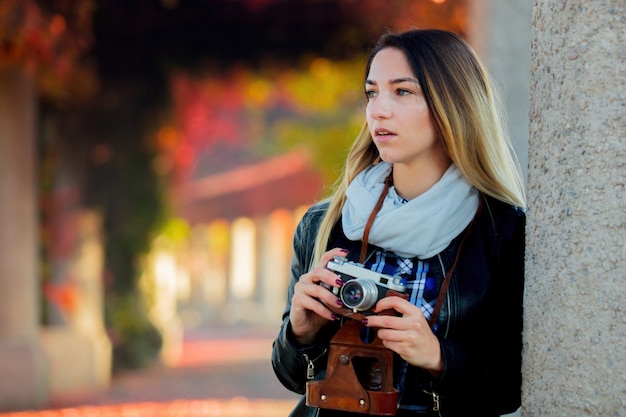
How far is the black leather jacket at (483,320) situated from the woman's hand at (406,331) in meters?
0.05

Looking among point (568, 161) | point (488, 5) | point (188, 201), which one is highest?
point (488, 5)

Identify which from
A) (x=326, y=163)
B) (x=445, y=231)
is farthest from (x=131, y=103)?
(x=445, y=231)

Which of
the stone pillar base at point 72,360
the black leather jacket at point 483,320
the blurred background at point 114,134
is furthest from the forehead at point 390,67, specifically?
the stone pillar base at point 72,360

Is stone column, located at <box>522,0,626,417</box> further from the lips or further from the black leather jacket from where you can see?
the lips

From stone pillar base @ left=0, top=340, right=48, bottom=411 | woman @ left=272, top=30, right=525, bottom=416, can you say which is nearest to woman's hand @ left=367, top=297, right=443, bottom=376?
woman @ left=272, top=30, right=525, bottom=416

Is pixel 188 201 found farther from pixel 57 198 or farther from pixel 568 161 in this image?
pixel 568 161

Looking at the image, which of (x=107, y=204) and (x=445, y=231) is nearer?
(x=445, y=231)

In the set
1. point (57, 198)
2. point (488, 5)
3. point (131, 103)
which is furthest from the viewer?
point (131, 103)

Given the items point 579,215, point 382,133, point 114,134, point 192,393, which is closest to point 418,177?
point 382,133

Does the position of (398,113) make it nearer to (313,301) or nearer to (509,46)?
(313,301)

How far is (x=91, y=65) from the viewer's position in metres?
11.6

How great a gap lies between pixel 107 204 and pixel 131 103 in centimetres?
122

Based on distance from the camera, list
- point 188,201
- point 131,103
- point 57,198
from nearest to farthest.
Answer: point 57,198, point 131,103, point 188,201

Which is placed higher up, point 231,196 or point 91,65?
point 91,65
